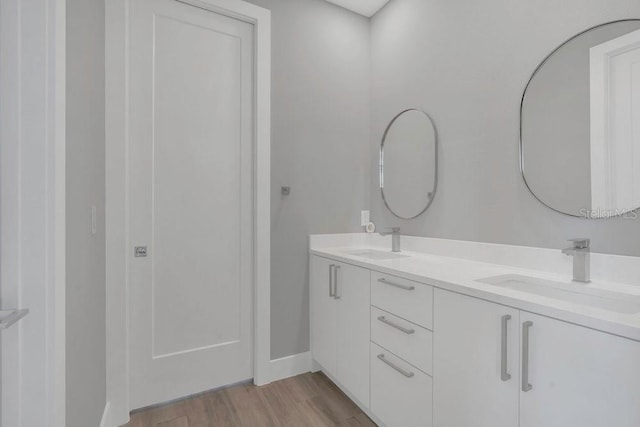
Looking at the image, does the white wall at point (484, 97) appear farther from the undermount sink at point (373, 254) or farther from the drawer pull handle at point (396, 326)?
the drawer pull handle at point (396, 326)

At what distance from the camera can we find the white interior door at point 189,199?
5.88 feet

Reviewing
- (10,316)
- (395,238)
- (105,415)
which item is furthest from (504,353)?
(105,415)

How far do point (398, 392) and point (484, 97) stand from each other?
1.53 m

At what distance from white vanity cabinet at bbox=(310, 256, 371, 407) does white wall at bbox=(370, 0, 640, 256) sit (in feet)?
2.03

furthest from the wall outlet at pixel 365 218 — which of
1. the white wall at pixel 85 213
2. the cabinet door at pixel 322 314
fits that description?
the white wall at pixel 85 213

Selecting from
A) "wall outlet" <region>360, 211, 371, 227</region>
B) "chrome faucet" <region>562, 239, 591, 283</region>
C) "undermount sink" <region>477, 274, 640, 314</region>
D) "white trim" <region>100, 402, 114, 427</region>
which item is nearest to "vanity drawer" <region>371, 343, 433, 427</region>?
"undermount sink" <region>477, 274, 640, 314</region>

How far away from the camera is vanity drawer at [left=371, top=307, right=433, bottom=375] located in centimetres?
127

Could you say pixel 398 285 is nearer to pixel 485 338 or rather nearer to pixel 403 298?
pixel 403 298

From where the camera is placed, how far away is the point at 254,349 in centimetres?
209

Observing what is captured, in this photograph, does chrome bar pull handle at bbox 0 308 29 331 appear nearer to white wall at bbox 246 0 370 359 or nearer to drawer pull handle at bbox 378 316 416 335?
drawer pull handle at bbox 378 316 416 335

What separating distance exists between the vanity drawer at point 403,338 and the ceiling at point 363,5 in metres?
2.20

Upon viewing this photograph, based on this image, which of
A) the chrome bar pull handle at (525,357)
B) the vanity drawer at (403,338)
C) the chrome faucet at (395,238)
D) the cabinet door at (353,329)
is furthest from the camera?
the chrome faucet at (395,238)

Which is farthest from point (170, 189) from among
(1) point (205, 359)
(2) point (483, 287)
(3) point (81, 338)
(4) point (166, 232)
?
(2) point (483, 287)

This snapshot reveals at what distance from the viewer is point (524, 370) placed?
93cm
